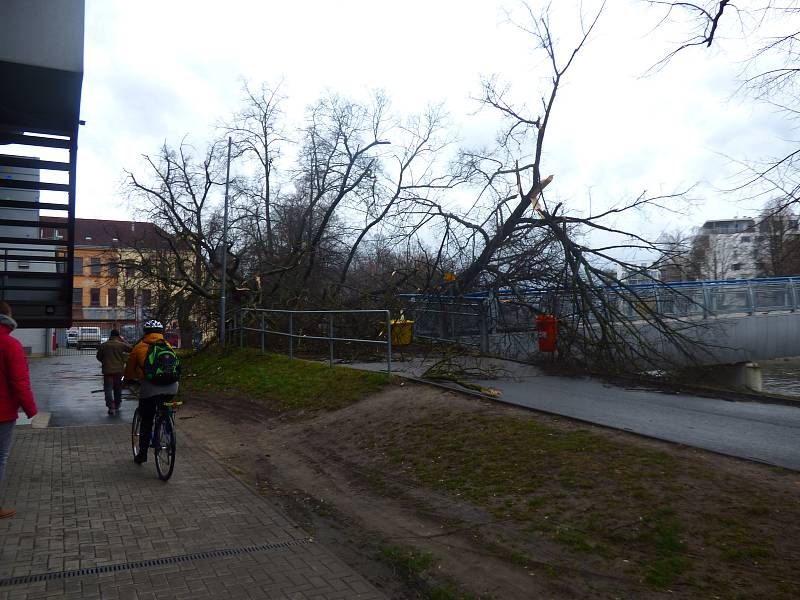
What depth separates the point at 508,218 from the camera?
1655cm

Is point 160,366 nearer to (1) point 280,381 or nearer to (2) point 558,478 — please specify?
(2) point 558,478

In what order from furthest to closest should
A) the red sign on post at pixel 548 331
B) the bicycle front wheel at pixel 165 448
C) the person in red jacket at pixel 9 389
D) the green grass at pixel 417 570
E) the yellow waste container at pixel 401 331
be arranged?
the yellow waste container at pixel 401 331 < the red sign on post at pixel 548 331 < the bicycle front wheel at pixel 165 448 < the person in red jacket at pixel 9 389 < the green grass at pixel 417 570

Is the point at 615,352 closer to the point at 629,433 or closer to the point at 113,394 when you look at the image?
the point at 629,433

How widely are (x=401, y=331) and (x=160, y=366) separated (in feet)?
31.2

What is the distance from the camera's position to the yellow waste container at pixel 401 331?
636 inches

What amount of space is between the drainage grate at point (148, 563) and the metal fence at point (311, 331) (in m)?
7.99

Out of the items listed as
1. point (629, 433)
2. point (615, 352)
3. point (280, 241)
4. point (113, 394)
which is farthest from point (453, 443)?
point (280, 241)

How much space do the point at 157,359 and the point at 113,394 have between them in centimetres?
732

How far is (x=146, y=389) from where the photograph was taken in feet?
23.9

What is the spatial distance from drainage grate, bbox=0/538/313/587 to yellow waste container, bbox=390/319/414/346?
10.9m

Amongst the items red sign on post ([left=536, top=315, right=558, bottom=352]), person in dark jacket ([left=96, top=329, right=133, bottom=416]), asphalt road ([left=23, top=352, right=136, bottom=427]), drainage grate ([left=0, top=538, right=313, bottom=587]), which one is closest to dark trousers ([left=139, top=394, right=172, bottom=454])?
drainage grate ([left=0, top=538, right=313, bottom=587])

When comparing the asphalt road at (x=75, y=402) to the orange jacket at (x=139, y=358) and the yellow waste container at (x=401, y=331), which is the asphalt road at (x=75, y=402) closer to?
the orange jacket at (x=139, y=358)

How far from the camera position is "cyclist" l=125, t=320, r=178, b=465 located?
7.26 m

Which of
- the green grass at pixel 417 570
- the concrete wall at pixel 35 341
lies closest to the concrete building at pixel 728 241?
the green grass at pixel 417 570
